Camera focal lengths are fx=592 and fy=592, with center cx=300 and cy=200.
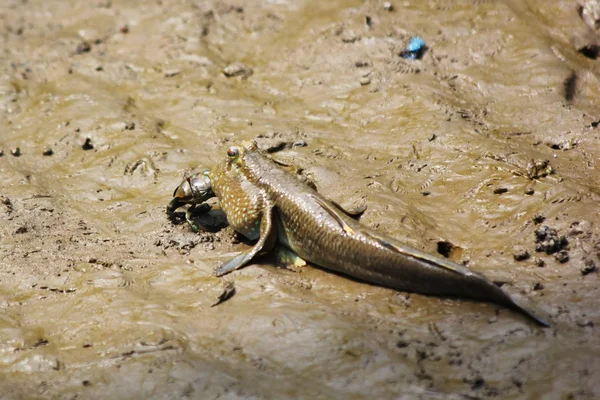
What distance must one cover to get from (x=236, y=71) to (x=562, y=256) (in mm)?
4221

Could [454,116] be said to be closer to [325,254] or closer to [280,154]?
[280,154]

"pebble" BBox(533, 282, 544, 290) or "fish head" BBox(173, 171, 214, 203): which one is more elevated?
"fish head" BBox(173, 171, 214, 203)

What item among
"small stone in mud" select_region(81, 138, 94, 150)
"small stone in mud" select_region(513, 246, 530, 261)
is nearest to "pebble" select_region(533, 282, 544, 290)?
"small stone in mud" select_region(513, 246, 530, 261)

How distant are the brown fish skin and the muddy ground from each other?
0.11 metres

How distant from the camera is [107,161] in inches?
227

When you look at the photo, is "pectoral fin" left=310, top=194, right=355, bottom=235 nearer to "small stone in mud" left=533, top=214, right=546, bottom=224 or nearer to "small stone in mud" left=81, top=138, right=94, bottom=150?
"small stone in mud" left=533, top=214, right=546, bottom=224

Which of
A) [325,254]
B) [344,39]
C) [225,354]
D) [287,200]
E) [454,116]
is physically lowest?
[225,354]

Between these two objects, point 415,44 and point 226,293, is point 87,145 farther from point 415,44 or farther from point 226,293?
point 415,44

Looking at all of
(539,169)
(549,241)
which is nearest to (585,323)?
(549,241)

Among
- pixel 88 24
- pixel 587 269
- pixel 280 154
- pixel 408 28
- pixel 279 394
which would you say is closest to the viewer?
pixel 279 394

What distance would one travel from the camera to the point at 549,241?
12.9ft

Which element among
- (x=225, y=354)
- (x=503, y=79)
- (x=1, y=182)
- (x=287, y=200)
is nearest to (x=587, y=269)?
(x=287, y=200)

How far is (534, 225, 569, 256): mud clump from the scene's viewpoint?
3.93 metres

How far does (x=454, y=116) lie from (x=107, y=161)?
334cm
